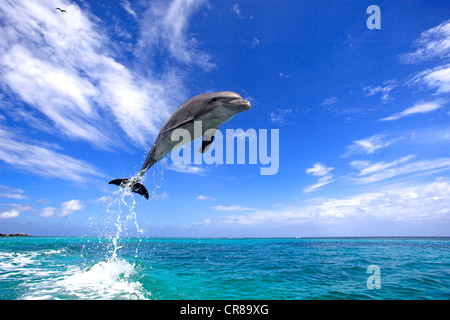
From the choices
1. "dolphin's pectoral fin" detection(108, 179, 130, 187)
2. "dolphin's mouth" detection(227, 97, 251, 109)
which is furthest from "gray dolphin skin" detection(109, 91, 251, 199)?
"dolphin's pectoral fin" detection(108, 179, 130, 187)

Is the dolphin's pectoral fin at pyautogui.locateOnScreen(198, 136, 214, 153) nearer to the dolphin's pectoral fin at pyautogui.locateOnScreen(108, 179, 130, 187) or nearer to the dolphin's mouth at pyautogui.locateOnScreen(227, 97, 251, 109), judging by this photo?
the dolphin's mouth at pyautogui.locateOnScreen(227, 97, 251, 109)

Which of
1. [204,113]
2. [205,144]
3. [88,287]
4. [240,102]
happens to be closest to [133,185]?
[205,144]

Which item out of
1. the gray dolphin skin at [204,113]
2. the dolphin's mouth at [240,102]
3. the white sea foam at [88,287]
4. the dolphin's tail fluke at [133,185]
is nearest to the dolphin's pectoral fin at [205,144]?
the gray dolphin skin at [204,113]

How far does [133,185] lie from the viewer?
24.0ft

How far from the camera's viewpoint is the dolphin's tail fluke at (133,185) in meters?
7.24

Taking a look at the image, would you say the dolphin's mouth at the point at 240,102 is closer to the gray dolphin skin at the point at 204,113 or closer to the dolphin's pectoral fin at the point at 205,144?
the gray dolphin skin at the point at 204,113

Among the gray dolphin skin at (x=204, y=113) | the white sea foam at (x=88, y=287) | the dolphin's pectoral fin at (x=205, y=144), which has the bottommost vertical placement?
the white sea foam at (x=88, y=287)

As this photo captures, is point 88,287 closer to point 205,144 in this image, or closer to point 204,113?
point 205,144

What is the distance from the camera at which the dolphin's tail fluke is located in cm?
724

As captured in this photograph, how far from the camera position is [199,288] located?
853 centimetres
